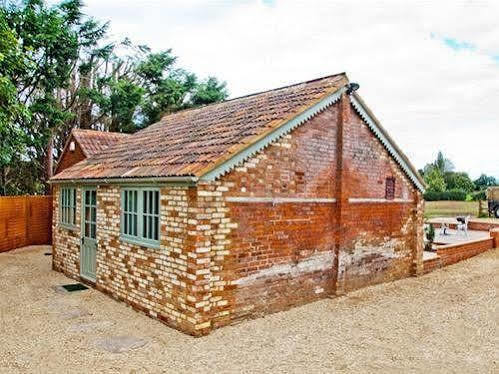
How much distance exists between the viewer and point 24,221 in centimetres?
1728

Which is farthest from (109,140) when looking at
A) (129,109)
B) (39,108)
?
(129,109)

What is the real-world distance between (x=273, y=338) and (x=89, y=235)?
234 inches

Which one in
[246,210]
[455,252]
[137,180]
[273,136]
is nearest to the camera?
[246,210]

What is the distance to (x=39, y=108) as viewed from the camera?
19.9 meters

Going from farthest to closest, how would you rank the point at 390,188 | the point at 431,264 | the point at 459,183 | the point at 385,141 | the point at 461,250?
the point at 459,183, the point at 461,250, the point at 431,264, the point at 390,188, the point at 385,141

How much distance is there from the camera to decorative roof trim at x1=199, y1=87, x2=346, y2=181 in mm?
7069

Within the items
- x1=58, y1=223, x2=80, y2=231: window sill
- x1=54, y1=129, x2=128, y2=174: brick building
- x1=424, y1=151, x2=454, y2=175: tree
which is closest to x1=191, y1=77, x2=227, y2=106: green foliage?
x1=54, y1=129, x2=128, y2=174: brick building

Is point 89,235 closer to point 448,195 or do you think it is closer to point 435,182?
point 448,195

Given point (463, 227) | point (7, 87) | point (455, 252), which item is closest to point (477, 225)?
point (463, 227)

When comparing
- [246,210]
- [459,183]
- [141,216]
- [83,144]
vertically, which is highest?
[83,144]

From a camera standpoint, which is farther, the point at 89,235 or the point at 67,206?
the point at 67,206

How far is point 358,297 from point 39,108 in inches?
690

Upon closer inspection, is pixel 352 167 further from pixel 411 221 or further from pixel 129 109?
pixel 129 109

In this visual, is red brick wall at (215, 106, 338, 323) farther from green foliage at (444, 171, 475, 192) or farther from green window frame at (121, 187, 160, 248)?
green foliage at (444, 171, 475, 192)
